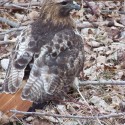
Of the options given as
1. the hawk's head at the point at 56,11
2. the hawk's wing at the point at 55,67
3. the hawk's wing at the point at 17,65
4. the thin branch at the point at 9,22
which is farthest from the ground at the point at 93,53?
the hawk's head at the point at 56,11

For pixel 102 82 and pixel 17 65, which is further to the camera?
pixel 102 82

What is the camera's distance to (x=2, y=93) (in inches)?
238

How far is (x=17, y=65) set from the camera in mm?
6320

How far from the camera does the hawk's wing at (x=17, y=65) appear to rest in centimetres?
615

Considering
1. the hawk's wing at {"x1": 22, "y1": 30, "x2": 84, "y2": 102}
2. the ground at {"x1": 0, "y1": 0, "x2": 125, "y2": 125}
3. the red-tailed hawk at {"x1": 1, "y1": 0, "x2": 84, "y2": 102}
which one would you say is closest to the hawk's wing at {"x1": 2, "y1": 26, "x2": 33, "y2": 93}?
the red-tailed hawk at {"x1": 1, "y1": 0, "x2": 84, "y2": 102}

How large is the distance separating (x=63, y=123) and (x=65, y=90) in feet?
1.88

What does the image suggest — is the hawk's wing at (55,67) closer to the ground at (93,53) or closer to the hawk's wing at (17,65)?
the hawk's wing at (17,65)

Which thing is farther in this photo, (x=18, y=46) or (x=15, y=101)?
(x=18, y=46)

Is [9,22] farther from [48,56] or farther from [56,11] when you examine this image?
[48,56]

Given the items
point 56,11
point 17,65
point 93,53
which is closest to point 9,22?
point 93,53

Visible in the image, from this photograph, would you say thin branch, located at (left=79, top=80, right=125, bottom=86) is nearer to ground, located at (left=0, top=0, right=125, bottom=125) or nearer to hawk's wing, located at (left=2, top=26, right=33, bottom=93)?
ground, located at (left=0, top=0, right=125, bottom=125)

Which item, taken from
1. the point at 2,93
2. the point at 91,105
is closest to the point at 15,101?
the point at 2,93

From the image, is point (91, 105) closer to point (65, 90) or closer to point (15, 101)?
point (65, 90)

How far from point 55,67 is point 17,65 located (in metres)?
0.44
